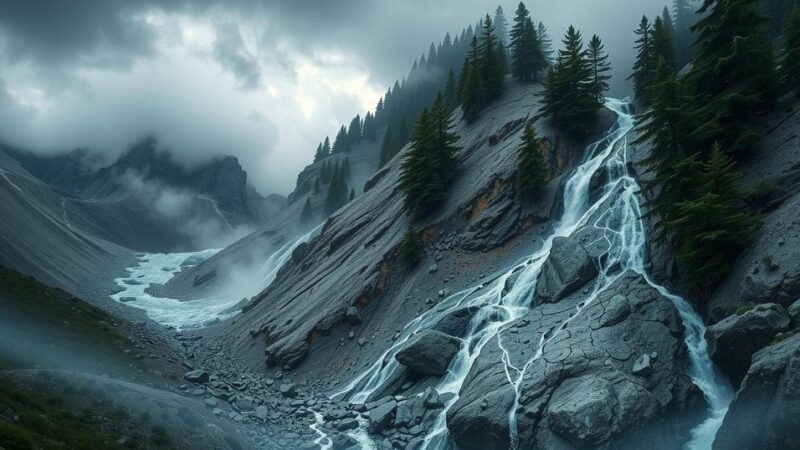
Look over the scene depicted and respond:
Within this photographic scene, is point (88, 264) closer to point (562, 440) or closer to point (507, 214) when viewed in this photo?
point (507, 214)

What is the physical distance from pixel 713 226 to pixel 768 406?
33.8 ft

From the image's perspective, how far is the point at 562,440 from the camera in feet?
70.8

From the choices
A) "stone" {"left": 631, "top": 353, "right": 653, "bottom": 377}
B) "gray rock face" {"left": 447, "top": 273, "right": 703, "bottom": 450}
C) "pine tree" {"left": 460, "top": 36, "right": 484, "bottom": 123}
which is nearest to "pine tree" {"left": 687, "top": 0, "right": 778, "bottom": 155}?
"gray rock face" {"left": 447, "top": 273, "right": 703, "bottom": 450}

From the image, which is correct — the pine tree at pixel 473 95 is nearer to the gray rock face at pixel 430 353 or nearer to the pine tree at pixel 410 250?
the pine tree at pixel 410 250

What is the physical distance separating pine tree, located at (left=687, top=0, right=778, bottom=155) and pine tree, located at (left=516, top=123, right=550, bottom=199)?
48.9 ft

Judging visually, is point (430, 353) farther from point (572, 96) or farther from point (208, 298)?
point (208, 298)

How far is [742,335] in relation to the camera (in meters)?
21.2

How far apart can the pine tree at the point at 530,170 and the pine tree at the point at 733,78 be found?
1490cm

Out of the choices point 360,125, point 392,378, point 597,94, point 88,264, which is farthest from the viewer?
point 360,125

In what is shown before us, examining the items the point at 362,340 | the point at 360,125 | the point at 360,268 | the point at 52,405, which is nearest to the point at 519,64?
the point at 360,268

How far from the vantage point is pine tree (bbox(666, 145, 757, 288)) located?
2475 cm

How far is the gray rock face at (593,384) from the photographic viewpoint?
833 inches

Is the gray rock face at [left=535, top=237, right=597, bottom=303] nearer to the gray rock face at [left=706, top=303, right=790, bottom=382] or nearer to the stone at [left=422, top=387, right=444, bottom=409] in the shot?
the gray rock face at [left=706, top=303, right=790, bottom=382]

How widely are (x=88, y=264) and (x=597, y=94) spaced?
124 m
